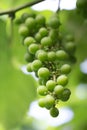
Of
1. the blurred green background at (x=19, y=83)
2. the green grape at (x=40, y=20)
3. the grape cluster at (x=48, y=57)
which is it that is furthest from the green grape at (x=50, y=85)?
the blurred green background at (x=19, y=83)

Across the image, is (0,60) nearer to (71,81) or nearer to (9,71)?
(9,71)

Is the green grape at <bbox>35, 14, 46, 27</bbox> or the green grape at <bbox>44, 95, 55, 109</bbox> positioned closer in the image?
the green grape at <bbox>44, 95, 55, 109</bbox>

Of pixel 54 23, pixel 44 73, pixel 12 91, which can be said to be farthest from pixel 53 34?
pixel 12 91

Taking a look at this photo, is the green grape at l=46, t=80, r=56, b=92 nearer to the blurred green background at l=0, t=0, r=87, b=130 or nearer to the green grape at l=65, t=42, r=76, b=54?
the green grape at l=65, t=42, r=76, b=54

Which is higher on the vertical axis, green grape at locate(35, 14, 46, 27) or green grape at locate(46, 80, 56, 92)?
green grape at locate(35, 14, 46, 27)

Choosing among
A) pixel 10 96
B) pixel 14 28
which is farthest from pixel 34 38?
pixel 10 96

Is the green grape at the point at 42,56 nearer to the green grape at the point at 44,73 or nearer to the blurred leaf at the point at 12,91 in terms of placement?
the green grape at the point at 44,73

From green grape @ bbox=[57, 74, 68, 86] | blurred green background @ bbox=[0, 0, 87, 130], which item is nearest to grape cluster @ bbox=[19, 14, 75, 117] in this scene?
green grape @ bbox=[57, 74, 68, 86]

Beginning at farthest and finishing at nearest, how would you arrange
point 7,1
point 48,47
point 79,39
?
point 7,1
point 79,39
point 48,47
